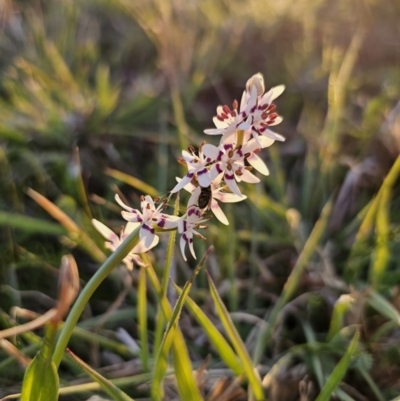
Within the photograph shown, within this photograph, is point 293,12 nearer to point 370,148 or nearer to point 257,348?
point 370,148

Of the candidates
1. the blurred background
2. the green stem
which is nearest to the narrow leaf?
the green stem

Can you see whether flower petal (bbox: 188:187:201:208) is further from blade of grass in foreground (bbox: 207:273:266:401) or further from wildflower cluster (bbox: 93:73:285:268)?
blade of grass in foreground (bbox: 207:273:266:401)

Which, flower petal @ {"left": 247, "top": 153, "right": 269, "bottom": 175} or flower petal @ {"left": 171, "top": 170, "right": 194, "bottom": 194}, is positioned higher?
flower petal @ {"left": 247, "top": 153, "right": 269, "bottom": 175}

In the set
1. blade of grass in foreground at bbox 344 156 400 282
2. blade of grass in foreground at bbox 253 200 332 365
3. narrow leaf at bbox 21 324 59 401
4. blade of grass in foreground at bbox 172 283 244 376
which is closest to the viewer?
narrow leaf at bbox 21 324 59 401

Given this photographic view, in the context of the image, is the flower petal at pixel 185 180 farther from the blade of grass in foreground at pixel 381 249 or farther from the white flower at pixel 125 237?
the blade of grass in foreground at pixel 381 249

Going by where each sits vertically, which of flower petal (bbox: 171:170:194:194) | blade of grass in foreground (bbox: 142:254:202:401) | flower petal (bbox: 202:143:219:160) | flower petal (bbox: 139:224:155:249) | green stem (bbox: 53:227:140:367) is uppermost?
flower petal (bbox: 202:143:219:160)

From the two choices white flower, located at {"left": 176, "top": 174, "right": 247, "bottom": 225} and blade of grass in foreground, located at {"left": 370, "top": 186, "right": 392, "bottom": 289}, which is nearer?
white flower, located at {"left": 176, "top": 174, "right": 247, "bottom": 225}

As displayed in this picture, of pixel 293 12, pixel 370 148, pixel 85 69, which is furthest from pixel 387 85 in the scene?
pixel 85 69

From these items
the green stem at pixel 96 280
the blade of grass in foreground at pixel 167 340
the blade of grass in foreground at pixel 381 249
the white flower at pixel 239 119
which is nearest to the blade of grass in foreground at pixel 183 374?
the blade of grass in foreground at pixel 167 340
